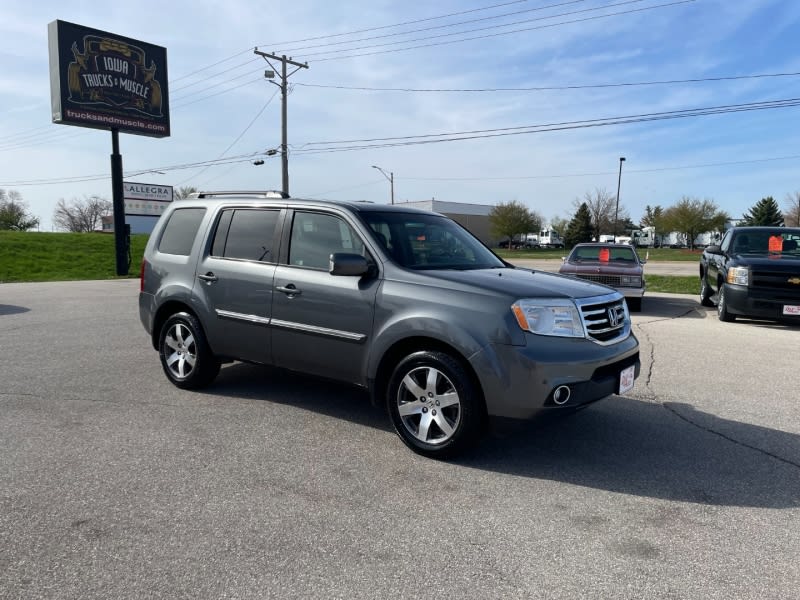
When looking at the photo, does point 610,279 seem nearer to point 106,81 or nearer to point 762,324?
point 762,324

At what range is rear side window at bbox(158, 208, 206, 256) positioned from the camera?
19.5 feet

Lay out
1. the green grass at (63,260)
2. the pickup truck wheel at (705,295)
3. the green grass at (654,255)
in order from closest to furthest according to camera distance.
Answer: the pickup truck wheel at (705,295) < the green grass at (63,260) < the green grass at (654,255)

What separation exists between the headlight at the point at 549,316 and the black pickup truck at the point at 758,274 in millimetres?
7742

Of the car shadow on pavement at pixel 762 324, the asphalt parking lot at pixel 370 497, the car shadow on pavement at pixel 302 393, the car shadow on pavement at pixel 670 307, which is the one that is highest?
the car shadow on pavement at pixel 670 307

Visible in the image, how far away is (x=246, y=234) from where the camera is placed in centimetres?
546

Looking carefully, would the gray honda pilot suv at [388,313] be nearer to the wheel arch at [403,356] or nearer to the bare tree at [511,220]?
the wheel arch at [403,356]

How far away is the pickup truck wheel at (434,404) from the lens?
3.99 metres

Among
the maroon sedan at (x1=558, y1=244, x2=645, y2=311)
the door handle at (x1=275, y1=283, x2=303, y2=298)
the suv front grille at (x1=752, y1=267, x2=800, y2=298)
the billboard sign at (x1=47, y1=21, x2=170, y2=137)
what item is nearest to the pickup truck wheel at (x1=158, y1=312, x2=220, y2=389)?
the door handle at (x1=275, y1=283, x2=303, y2=298)

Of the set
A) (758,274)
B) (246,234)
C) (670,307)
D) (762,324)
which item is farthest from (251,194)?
(670,307)

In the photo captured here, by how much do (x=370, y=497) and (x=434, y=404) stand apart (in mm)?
834

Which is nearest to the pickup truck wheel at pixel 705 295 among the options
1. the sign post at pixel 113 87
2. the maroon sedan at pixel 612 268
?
the maroon sedan at pixel 612 268

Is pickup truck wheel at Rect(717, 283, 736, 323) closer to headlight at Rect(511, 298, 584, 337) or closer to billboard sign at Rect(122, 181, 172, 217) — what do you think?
headlight at Rect(511, 298, 584, 337)

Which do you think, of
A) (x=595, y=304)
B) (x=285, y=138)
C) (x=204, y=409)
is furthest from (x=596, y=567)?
(x=285, y=138)

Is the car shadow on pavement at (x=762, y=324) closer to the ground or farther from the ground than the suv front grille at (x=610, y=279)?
closer to the ground
